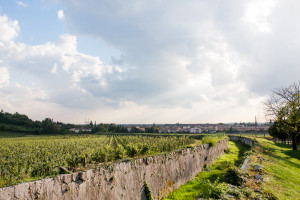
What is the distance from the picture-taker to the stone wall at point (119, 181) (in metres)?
3.81

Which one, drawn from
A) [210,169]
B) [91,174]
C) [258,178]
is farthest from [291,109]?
[91,174]

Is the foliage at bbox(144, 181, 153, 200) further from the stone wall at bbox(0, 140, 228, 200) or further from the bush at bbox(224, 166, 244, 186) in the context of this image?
the bush at bbox(224, 166, 244, 186)

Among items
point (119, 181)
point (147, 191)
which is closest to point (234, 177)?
point (147, 191)

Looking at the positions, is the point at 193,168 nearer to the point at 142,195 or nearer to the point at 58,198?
the point at 142,195

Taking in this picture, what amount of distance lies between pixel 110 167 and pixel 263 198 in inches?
190

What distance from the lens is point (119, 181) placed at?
5.59 metres

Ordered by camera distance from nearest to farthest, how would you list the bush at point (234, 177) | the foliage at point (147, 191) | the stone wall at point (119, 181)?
the stone wall at point (119, 181) → the foliage at point (147, 191) → the bush at point (234, 177)

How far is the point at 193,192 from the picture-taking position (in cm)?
764

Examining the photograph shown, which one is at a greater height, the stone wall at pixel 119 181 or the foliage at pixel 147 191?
the stone wall at pixel 119 181

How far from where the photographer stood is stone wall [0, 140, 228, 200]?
381cm

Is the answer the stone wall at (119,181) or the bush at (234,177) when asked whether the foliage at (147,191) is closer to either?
the stone wall at (119,181)

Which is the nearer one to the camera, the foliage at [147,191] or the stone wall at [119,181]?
the stone wall at [119,181]

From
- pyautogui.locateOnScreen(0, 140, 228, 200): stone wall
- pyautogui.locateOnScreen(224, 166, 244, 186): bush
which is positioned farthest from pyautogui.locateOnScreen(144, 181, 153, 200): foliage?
pyautogui.locateOnScreen(224, 166, 244, 186): bush

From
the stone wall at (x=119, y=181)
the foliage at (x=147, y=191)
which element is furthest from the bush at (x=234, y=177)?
the foliage at (x=147, y=191)
